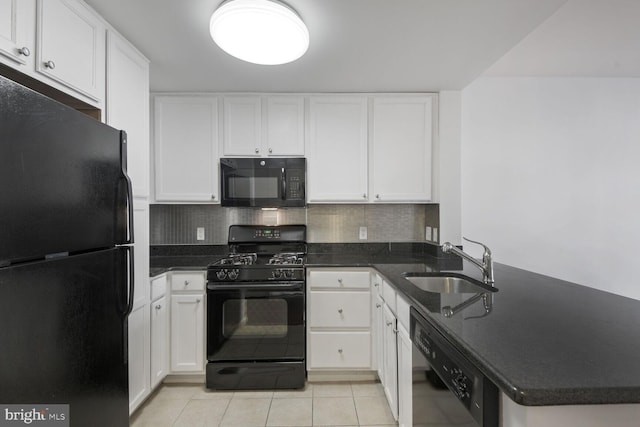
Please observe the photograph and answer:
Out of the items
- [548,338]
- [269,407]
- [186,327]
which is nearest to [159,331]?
[186,327]

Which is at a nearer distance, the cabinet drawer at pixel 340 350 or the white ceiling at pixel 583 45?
the white ceiling at pixel 583 45

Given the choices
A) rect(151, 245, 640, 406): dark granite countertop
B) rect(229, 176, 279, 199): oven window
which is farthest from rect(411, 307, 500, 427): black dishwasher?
rect(229, 176, 279, 199): oven window

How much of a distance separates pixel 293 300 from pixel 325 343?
0.44 meters

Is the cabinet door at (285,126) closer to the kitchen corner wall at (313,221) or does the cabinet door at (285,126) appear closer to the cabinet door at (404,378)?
the kitchen corner wall at (313,221)

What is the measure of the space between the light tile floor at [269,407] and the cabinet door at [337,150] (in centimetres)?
152

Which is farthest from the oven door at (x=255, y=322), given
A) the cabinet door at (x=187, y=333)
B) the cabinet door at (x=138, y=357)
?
the cabinet door at (x=138, y=357)

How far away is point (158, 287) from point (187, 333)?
44cm

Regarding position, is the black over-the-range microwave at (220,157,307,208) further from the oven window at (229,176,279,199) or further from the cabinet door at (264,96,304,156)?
the cabinet door at (264,96,304,156)

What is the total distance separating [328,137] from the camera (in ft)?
8.22

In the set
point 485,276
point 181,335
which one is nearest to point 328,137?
point 485,276

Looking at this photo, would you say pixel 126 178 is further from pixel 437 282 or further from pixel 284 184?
pixel 437 282

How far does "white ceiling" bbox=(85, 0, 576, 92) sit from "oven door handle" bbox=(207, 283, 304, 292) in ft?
5.24

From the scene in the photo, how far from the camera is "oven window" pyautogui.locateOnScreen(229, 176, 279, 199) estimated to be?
246 cm

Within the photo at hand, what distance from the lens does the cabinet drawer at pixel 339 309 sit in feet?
7.34
